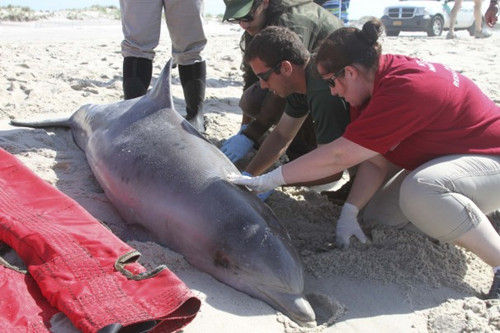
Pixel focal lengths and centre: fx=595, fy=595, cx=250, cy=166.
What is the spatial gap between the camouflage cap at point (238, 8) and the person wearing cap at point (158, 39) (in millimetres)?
537

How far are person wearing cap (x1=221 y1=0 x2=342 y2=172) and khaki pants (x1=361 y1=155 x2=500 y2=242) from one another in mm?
1376

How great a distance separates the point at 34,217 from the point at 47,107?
254cm

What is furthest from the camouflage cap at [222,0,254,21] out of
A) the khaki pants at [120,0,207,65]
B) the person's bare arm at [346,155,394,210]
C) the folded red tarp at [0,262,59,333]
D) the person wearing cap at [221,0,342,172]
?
the folded red tarp at [0,262,59,333]

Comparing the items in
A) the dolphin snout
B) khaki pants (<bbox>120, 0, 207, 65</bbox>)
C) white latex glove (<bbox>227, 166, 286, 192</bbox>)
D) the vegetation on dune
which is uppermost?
khaki pants (<bbox>120, 0, 207, 65</bbox>)

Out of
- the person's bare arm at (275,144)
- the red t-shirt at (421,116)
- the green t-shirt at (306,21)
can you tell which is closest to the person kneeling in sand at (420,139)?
the red t-shirt at (421,116)

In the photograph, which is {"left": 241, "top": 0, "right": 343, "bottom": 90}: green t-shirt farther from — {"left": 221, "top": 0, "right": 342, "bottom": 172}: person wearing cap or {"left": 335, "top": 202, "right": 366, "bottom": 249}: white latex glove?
{"left": 335, "top": 202, "right": 366, "bottom": 249}: white latex glove

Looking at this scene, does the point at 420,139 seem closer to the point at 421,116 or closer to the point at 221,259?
the point at 421,116

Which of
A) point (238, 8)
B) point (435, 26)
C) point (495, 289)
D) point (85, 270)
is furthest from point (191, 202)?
point (435, 26)

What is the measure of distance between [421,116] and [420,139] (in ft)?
0.71

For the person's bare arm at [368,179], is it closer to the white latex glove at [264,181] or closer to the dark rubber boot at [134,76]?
the white latex glove at [264,181]

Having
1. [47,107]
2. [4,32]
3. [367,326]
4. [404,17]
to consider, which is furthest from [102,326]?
[404,17]

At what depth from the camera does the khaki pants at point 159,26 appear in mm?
4332

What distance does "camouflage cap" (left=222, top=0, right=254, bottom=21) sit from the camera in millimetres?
3951

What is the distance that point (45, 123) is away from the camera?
4.53m
